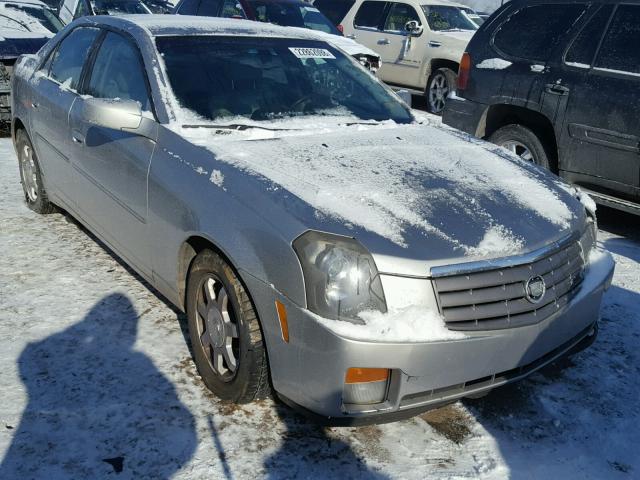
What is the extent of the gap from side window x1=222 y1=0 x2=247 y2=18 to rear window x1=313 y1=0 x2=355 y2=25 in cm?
230

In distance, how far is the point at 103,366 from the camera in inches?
127

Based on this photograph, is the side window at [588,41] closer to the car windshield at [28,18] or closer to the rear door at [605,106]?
the rear door at [605,106]

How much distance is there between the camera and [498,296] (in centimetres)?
258

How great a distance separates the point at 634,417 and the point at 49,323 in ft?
9.45

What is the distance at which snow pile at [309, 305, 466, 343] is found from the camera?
7.86ft

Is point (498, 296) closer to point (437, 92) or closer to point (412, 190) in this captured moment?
point (412, 190)

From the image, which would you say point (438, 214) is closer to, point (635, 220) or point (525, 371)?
point (525, 371)

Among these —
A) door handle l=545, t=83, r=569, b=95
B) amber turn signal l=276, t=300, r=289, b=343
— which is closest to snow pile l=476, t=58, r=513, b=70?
door handle l=545, t=83, r=569, b=95

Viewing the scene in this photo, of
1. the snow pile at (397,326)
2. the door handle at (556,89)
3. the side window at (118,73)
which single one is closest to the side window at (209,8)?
the door handle at (556,89)

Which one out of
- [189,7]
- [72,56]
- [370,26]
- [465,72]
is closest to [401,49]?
[370,26]

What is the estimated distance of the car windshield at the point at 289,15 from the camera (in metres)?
10.6

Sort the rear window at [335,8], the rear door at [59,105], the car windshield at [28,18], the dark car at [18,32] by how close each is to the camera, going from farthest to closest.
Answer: the rear window at [335,8] → the car windshield at [28,18] → the dark car at [18,32] → the rear door at [59,105]

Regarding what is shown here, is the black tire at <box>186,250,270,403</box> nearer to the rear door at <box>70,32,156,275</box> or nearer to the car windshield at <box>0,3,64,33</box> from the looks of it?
the rear door at <box>70,32,156,275</box>

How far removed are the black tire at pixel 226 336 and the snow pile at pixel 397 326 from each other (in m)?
0.41
